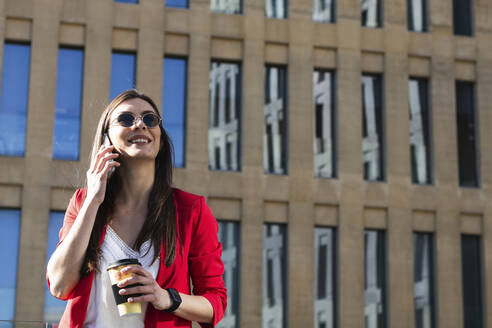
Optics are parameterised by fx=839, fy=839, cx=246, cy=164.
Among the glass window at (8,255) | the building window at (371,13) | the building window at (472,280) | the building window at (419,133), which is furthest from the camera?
the building window at (371,13)

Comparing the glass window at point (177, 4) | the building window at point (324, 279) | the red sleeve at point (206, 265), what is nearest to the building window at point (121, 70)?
the glass window at point (177, 4)

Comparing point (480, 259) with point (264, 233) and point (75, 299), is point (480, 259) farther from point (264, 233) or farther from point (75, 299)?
point (75, 299)

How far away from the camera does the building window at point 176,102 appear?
20.7 meters

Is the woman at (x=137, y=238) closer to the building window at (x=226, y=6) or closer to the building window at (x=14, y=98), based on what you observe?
the building window at (x=14, y=98)

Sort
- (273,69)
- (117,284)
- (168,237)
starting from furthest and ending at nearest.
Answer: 1. (273,69)
2. (168,237)
3. (117,284)

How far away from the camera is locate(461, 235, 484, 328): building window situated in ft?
69.9

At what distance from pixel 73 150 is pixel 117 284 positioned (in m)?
17.8

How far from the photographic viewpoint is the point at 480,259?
21.7 m

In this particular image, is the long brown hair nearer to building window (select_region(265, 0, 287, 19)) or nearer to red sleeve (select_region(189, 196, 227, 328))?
red sleeve (select_region(189, 196, 227, 328))

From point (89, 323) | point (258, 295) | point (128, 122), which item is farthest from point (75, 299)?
point (258, 295)

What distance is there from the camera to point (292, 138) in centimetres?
2100

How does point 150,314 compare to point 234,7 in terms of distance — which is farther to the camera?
point 234,7

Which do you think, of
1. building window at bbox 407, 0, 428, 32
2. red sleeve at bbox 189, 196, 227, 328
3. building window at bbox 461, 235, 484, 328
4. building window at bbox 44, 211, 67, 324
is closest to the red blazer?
red sleeve at bbox 189, 196, 227, 328

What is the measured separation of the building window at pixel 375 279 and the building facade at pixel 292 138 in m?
0.04
